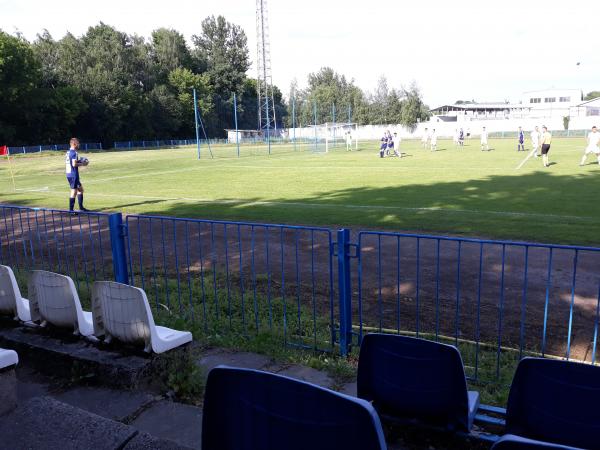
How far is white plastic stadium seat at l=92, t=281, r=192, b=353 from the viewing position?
3984 millimetres

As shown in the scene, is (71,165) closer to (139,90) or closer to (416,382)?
(416,382)

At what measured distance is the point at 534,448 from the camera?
145 centimetres

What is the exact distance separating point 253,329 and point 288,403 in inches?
156

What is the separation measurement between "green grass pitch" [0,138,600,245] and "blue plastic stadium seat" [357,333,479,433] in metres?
Result: 7.76

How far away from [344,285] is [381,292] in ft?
5.76

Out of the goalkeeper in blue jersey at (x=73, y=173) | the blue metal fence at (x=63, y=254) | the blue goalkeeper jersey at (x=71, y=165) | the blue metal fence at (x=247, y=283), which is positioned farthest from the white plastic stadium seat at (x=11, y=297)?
the blue goalkeeper jersey at (x=71, y=165)

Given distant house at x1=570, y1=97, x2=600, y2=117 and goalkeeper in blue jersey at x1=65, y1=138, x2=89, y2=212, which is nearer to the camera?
goalkeeper in blue jersey at x1=65, y1=138, x2=89, y2=212

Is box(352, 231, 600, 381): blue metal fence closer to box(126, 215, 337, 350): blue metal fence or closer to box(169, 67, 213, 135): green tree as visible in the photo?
box(126, 215, 337, 350): blue metal fence

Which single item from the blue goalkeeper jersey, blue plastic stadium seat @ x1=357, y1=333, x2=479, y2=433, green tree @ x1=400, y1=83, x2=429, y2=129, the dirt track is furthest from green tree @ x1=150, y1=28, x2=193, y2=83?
blue plastic stadium seat @ x1=357, y1=333, x2=479, y2=433

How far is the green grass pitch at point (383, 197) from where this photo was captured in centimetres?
1165

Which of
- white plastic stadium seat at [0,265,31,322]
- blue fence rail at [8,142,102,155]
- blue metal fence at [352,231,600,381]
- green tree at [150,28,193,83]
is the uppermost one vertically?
green tree at [150,28,193,83]

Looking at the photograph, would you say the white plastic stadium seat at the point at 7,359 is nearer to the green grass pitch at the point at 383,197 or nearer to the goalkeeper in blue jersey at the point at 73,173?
the green grass pitch at the point at 383,197

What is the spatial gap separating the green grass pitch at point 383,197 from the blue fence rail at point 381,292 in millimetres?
2128

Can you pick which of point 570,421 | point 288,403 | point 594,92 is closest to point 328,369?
point 570,421
